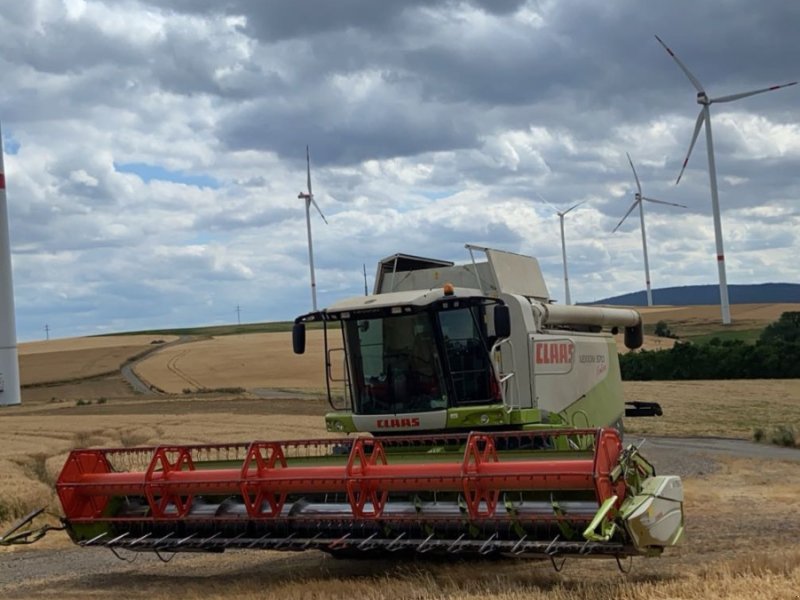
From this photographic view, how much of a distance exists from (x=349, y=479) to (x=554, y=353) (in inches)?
193

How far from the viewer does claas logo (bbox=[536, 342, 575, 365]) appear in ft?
46.1

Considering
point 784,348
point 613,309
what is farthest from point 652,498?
point 784,348

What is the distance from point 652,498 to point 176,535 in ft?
17.8

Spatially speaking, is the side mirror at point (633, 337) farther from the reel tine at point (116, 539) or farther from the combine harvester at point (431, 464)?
the reel tine at point (116, 539)

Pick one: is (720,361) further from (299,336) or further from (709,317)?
(299,336)

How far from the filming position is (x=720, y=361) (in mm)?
58656

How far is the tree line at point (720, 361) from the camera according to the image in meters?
56.9

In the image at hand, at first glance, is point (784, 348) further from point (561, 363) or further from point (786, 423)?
point (561, 363)

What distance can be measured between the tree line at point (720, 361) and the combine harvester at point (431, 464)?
44688 mm

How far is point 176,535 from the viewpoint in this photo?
1150 cm

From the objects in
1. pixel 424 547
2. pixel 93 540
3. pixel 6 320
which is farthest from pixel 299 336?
pixel 6 320

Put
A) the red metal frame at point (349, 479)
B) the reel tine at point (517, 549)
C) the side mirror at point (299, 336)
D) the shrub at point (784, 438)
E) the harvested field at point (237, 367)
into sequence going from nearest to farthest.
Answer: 1. the reel tine at point (517, 549)
2. the red metal frame at point (349, 479)
3. the side mirror at point (299, 336)
4. the shrub at point (784, 438)
5. the harvested field at point (237, 367)

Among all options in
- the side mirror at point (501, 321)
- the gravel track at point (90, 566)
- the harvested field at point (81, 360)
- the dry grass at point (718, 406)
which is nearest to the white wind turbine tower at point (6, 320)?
the harvested field at point (81, 360)

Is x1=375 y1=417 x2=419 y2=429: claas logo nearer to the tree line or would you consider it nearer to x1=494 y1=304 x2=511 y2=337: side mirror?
x1=494 y1=304 x2=511 y2=337: side mirror
